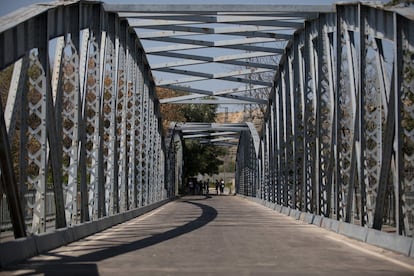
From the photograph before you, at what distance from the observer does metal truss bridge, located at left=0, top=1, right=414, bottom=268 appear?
1415 centimetres

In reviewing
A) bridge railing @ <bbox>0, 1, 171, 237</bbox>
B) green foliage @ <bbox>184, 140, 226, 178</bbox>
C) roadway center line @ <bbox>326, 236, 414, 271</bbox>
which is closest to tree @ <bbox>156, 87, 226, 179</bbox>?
Result: green foliage @ <bbox>184, 140, 226, 178</bbox>

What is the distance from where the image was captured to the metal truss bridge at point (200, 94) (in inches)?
557

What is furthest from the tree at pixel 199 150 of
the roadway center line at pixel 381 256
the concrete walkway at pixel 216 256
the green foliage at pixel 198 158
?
the roadway center line at pixel 381 256

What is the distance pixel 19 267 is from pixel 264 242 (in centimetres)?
625

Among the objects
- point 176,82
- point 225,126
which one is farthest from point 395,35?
point 225,126

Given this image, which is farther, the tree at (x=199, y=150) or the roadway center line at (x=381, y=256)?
the tree at (x=199, y=150)

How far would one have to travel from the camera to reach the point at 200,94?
132ft

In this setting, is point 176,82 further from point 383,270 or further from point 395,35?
point 383,270

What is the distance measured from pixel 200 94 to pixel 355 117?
22.1 metres

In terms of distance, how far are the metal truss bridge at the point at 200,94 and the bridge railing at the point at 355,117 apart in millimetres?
41

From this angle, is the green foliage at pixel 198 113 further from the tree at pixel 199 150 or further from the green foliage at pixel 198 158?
the green foliage at pixel 198 158

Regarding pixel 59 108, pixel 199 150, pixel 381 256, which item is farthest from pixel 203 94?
pixel 199 150

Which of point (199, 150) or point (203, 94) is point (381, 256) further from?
point (199, 150)

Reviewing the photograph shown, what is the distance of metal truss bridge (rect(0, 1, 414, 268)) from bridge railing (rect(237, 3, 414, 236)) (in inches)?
1.6
